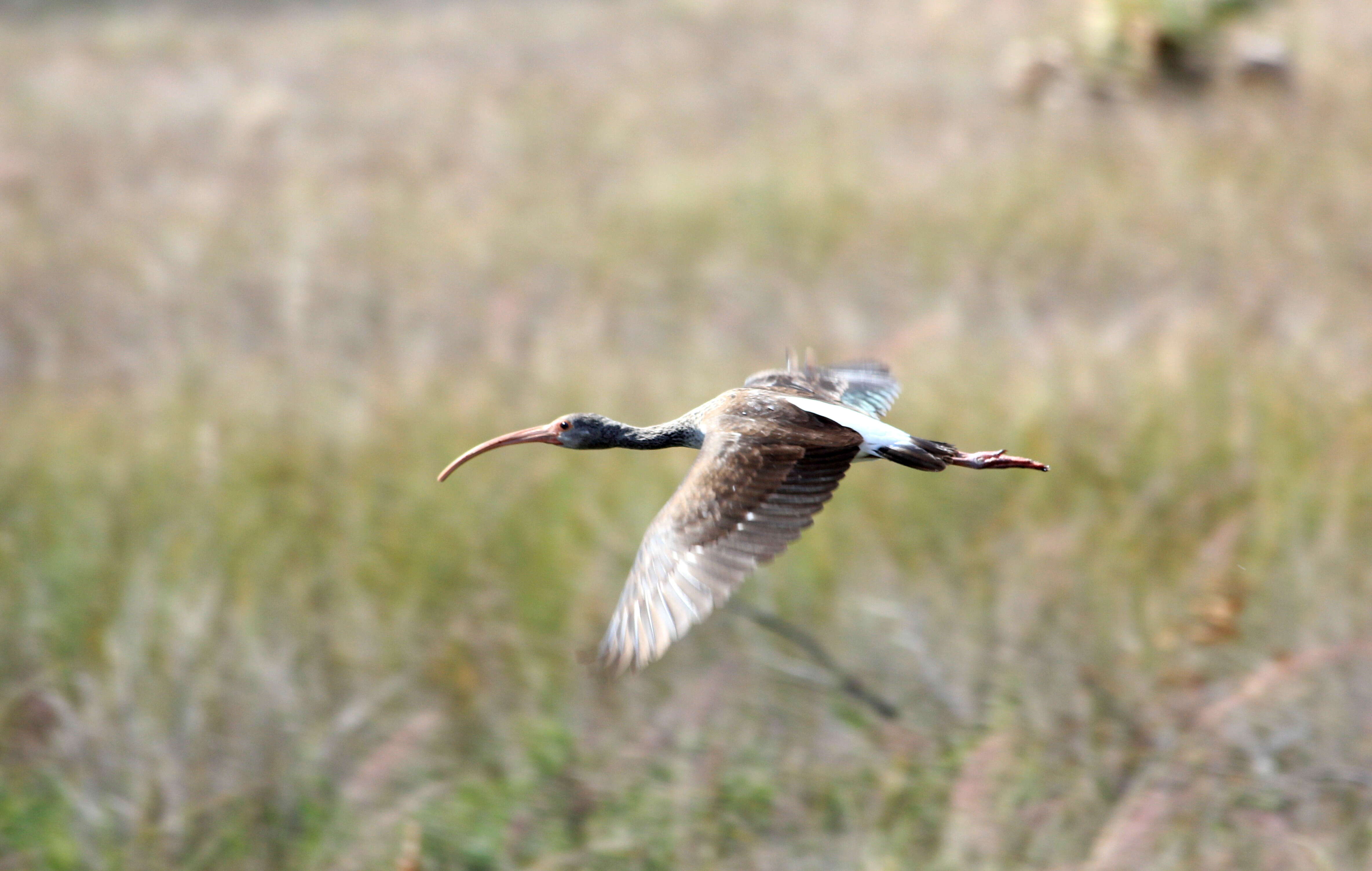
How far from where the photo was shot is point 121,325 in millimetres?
6980

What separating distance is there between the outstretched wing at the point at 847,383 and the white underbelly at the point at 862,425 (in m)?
0.22

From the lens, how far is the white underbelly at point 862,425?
7.55 ft

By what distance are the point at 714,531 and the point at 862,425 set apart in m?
0.43

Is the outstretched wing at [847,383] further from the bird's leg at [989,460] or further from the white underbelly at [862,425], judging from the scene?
the bird's leg at [989,460]

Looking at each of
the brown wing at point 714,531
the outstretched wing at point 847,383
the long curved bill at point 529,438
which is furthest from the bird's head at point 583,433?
the outstretched wing at point 847,383

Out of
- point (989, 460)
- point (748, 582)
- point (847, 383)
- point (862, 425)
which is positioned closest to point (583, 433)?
point (862, 425)

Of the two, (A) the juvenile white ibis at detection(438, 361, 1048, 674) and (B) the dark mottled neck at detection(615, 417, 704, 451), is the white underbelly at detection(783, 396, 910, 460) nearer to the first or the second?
(A) the juvenile white ibis at detection(438, 361, 1048, 674)

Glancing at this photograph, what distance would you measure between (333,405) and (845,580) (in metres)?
2.22

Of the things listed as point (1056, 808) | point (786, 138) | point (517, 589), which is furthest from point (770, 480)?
point (786, 138)

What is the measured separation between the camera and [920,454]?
2.24 m

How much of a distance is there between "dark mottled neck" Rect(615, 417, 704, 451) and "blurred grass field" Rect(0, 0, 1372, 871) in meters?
1.63

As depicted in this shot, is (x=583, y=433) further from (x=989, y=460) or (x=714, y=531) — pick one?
(x=989, y=460)

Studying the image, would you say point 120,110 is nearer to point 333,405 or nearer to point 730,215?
point 730,215

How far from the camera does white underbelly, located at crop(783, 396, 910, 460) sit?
7.55ft
